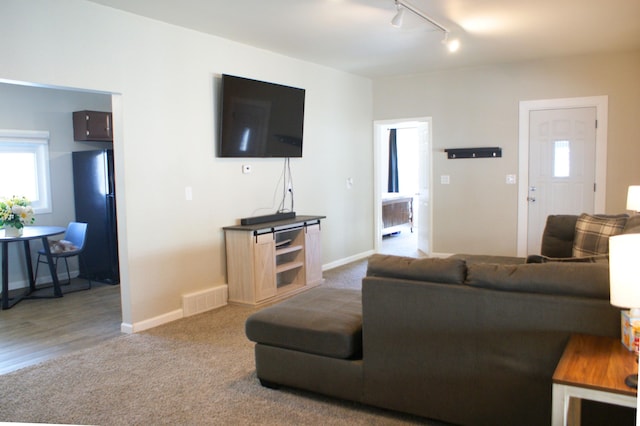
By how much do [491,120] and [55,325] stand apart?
5.64m

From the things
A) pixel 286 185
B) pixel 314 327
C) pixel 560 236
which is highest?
pixel 286 185

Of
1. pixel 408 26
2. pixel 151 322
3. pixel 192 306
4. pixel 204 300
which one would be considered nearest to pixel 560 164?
pixel 408 26

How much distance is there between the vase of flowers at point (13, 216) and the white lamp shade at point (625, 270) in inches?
212

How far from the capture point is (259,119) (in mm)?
5367

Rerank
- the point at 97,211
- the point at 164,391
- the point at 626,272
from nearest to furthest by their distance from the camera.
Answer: the point at 626,272 → the point at 164,391 → the point at 97,211

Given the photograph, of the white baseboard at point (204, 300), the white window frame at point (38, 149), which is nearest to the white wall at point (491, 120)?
the white baseboard at point (204, 300)

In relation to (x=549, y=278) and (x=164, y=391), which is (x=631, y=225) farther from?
(x=164, y=391)

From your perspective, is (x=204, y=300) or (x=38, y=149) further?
(x=38, y=149)

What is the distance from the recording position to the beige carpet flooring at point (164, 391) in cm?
278

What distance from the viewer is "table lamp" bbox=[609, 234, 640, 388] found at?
1628 millimetres

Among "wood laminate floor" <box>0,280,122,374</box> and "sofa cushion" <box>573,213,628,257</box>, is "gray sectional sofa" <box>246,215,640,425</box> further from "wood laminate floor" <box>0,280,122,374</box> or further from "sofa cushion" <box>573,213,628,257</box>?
"wood laminate floor" <box>0,280,122,374</box>

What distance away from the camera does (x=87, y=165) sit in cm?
622

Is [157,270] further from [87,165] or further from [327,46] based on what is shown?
[327,46]

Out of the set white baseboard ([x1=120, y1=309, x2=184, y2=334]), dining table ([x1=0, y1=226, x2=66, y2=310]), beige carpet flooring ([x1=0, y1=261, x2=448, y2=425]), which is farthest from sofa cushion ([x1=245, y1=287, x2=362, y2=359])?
dining table ([x1=0, y1=226, x2=66, y2=310])
